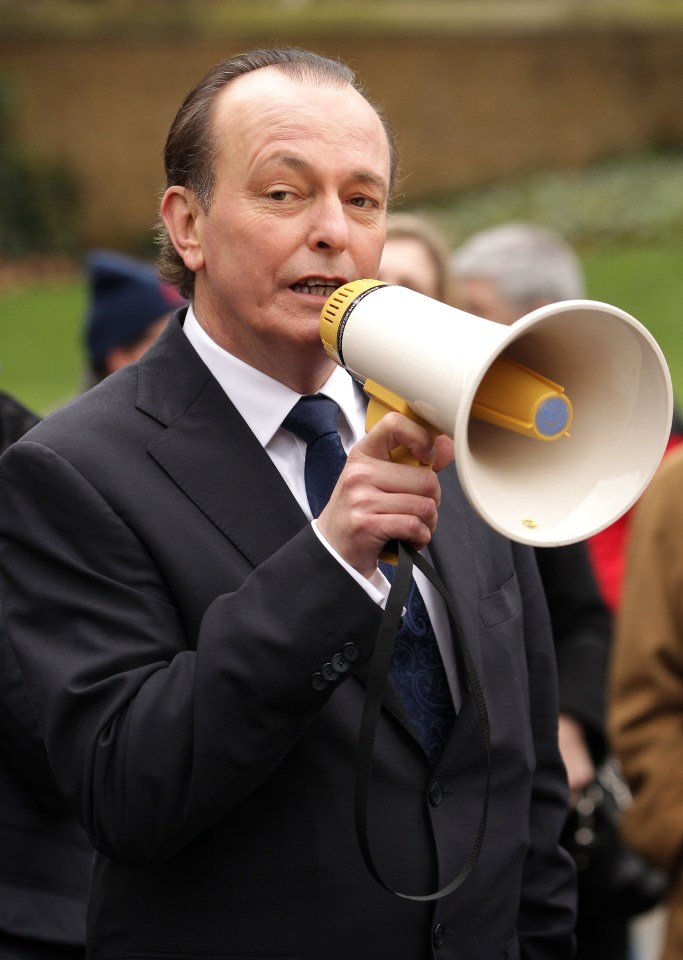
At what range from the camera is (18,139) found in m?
23.1

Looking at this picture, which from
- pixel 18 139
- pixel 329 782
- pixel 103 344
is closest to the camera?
pixel 329 782

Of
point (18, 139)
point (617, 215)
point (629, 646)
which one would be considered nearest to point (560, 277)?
point (629, 646)

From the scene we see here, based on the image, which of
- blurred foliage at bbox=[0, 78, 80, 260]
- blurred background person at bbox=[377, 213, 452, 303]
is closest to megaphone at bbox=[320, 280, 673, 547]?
blurred background person at bbox=[377, 213, 452, 303]

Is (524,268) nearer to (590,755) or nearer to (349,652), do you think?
(590,755)

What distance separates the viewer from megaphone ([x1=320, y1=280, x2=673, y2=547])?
5.76 ft

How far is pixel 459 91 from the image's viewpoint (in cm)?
2516

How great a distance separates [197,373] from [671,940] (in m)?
1.61

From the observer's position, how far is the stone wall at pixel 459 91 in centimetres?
2356

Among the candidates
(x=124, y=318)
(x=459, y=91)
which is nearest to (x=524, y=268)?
(x=124, y=318)

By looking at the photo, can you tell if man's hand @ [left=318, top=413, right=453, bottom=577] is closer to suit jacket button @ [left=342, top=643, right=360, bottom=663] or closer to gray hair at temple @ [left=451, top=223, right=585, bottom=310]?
suit jacket button @ [left=342, top=643, right=360, bottom=663]

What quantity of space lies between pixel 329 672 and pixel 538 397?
1.59 ft

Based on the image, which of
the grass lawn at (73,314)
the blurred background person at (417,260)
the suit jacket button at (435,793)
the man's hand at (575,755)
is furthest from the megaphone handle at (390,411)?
the grass lawn at (73,314)

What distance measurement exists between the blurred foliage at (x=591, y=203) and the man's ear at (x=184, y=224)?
58.9 ft

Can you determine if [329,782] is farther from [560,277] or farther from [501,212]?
[501,212]
